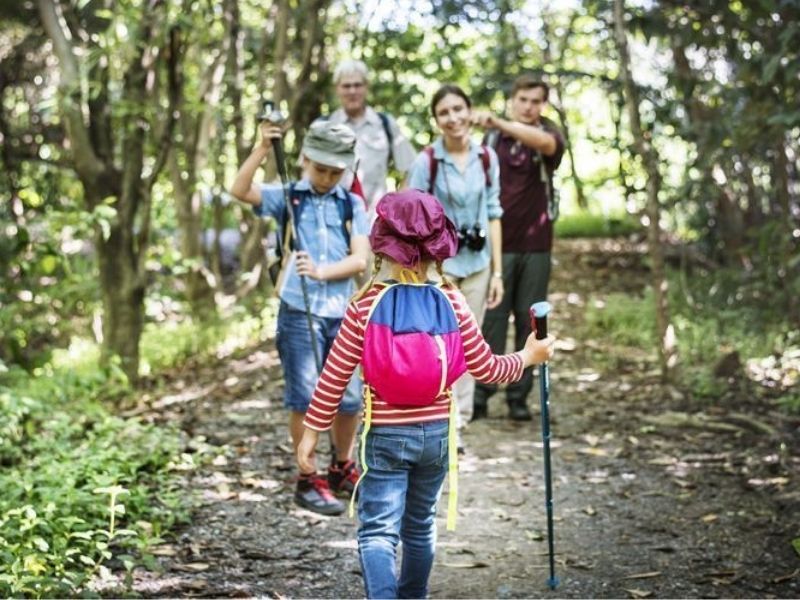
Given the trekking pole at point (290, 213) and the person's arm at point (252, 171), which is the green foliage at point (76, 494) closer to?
the trekking pole at point (290, 213)

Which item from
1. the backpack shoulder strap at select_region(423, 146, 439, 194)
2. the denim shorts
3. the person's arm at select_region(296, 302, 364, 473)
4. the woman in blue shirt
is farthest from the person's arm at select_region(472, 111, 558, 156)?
the person's arm at select_region(296, 302, 364, 473)

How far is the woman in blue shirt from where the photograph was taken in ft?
20.7

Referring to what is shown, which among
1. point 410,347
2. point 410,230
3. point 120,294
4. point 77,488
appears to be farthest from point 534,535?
point 120,294

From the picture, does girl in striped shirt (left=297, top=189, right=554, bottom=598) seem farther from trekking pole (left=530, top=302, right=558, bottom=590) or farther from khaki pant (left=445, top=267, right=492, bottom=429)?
khaki pant (left=445, top=267, right=492, bottom=429)

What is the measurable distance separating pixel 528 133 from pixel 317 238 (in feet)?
6.20

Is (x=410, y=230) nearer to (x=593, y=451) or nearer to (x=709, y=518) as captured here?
(x=709, y=518)

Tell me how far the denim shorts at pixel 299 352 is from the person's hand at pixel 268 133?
82 centimetres

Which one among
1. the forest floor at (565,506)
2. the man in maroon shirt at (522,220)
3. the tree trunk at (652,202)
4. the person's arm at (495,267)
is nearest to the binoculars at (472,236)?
the person's arm at (495,267)

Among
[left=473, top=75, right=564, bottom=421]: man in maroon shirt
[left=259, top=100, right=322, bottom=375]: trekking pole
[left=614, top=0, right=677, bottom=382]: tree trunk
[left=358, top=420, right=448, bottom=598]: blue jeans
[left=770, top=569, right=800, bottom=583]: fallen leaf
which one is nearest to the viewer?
[left=358, top=420, right=448, bottom=598]: blue jeans

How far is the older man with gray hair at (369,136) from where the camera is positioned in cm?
646

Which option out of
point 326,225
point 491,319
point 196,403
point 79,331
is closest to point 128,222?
point 196,403

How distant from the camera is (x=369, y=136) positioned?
258 inches

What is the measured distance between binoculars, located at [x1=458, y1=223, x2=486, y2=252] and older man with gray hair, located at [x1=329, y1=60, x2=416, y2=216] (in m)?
0.58

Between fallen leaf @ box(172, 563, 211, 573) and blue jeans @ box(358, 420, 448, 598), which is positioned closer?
blue jeans @ box(358, 420, 448, 598)
